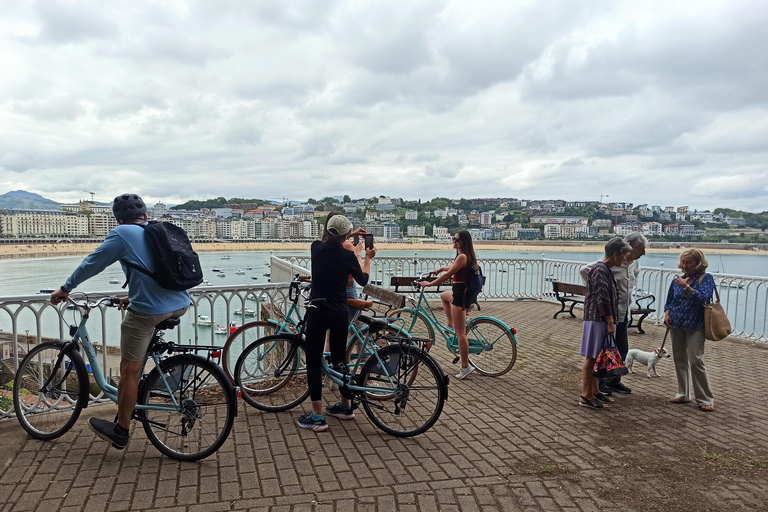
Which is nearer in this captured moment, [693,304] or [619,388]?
[693,304]

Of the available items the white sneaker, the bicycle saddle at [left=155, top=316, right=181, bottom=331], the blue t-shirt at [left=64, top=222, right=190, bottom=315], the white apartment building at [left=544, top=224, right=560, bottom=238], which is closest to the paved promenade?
the white sneaker

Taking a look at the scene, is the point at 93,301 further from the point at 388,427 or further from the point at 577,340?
the point at 577,340

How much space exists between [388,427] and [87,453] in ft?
7.39

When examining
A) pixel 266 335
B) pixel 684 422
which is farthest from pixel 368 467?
pixel 684 422

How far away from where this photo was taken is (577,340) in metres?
8.42

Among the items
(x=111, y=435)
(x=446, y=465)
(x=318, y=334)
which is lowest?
(x=446, y=465)

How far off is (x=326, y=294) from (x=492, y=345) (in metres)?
A: 2.87

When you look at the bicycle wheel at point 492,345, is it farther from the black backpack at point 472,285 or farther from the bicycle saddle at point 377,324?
the bicycle saddle at point 377,324

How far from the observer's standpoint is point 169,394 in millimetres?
3471

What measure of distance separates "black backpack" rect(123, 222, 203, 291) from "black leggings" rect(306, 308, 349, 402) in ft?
3.40

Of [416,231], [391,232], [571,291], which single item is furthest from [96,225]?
[571,291]

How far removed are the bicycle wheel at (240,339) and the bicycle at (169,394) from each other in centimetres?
95

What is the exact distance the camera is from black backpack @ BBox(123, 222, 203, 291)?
3.26 m

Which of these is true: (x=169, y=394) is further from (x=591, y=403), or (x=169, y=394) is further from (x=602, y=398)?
(x=602, y=398)
